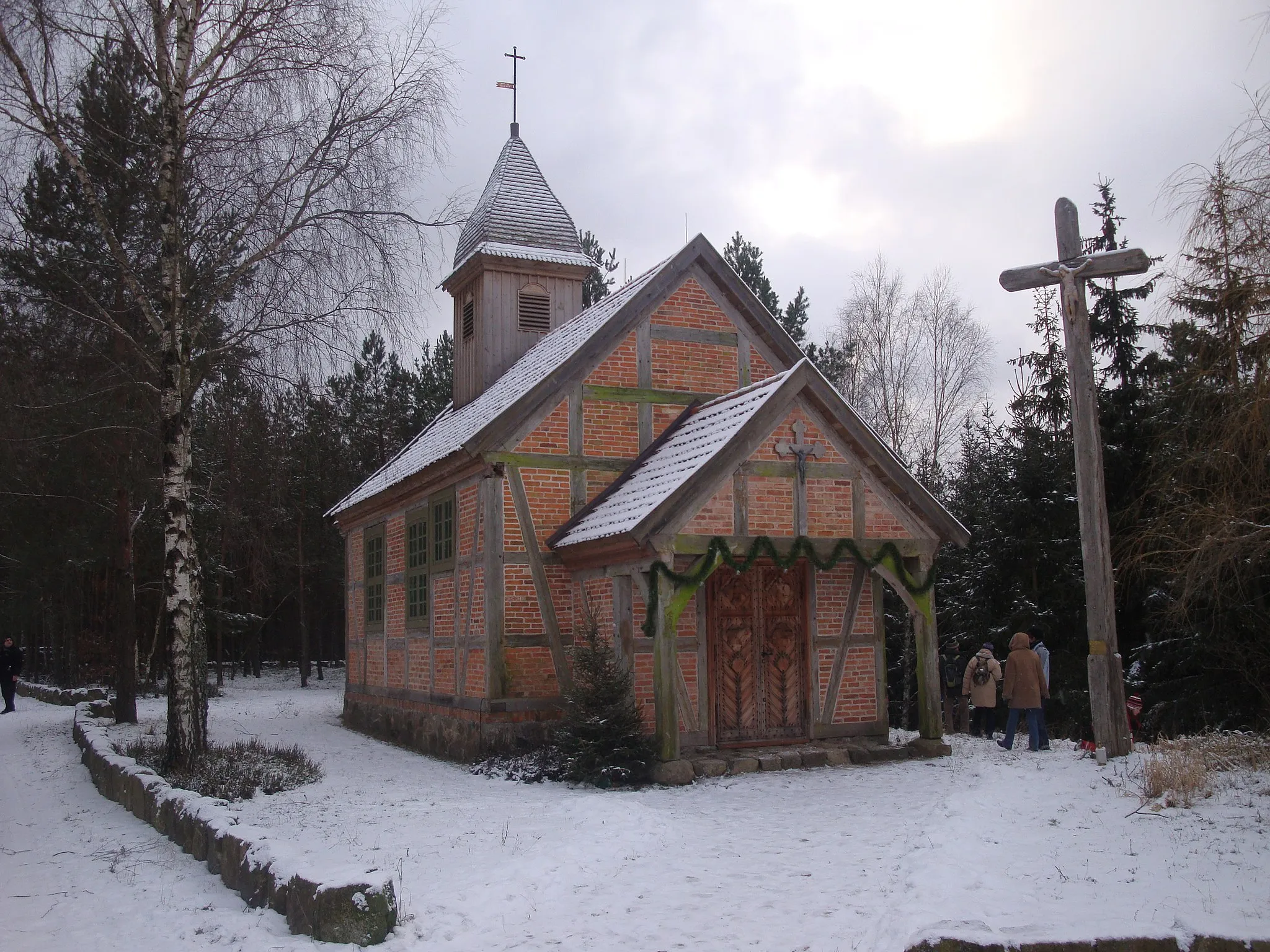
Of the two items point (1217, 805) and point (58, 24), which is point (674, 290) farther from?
point (1217, 805)

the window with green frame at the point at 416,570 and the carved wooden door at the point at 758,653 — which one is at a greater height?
the window with green frame at the point at 416,570

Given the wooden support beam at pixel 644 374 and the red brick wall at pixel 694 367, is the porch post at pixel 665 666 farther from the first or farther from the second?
the red brick wall at pixel 694 367

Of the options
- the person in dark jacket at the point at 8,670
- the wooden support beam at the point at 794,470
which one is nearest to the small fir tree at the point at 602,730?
the wooden support beam at the point at 794,470

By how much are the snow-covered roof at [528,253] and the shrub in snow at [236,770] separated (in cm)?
879

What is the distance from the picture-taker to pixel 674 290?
50.1 feet

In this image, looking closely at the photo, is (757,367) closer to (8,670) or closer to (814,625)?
(814,625)

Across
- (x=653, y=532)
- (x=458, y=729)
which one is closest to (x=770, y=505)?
(x=653, y=532)

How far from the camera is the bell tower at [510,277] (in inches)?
747

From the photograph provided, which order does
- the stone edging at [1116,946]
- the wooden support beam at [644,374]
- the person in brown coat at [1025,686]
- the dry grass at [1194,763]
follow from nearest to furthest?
the stone edging at [1116,946]
the dry grass at [1194,763]
the person in brown coat at [1025,686]
the wooden support beam at [644,374]

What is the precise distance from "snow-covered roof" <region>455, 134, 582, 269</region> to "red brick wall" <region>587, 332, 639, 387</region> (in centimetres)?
524

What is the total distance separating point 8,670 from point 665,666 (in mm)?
18659

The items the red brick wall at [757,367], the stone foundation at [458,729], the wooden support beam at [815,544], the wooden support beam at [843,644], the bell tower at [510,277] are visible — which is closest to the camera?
the wooden support beam at [815,544]

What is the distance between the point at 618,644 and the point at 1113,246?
16722 mm

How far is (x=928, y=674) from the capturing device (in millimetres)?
13148
